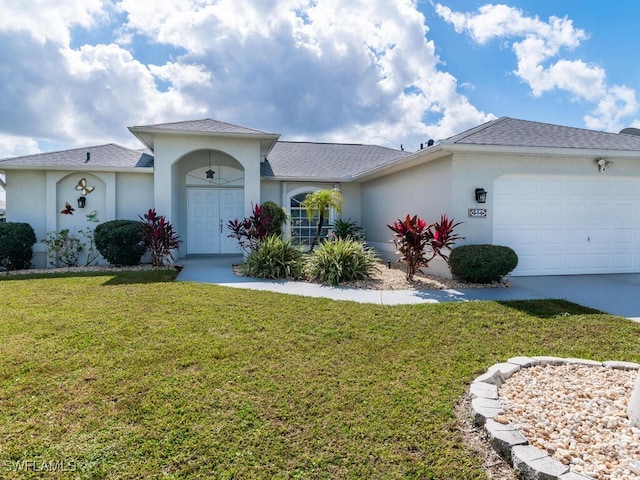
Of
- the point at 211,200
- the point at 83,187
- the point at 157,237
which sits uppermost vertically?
the point at 83,187

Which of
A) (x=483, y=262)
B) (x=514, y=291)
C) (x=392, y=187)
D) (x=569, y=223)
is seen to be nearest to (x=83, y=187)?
(x=392, y=187)

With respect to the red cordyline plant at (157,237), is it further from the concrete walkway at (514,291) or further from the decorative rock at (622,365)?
the decorative rock at (622,365)

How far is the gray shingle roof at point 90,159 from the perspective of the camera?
1178 cm

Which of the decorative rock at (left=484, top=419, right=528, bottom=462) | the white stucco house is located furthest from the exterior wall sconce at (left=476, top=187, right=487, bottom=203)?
the decorative rock at (left=484, top=419, right=528, bottom=462)

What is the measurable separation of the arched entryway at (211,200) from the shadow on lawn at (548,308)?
10.4 m

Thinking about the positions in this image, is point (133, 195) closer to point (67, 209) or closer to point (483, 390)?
point (67, 209)

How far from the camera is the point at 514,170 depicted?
9562 mm

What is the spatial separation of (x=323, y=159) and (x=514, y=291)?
1062 cm

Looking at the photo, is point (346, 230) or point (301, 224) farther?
point (301, 224)

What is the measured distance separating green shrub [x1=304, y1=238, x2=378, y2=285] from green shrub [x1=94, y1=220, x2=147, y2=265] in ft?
17.1

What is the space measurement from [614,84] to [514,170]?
6128 millimetres

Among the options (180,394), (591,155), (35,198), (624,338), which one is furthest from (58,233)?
(591,155)

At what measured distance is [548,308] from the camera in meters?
6.53

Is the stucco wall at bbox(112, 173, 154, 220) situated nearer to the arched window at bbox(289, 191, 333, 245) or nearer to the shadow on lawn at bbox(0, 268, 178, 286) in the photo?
the shadow on lawn at bbox(0, 268, 178, 286)
